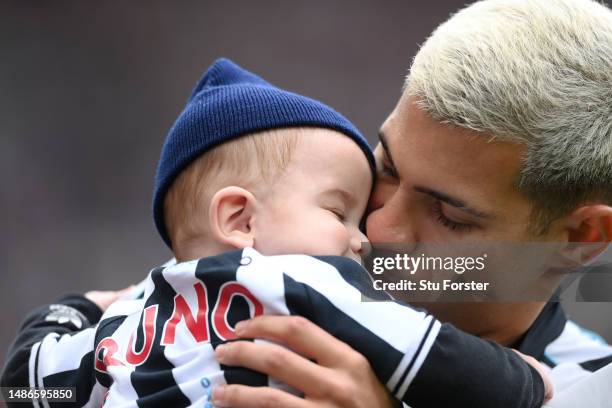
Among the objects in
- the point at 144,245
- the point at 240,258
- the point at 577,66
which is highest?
the point at 577,66

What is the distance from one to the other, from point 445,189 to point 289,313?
48cm

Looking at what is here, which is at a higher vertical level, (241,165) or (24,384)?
(241,165)

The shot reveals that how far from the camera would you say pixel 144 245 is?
636cm

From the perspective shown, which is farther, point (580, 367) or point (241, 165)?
point (580, 367)

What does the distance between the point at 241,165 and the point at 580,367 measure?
0.99m

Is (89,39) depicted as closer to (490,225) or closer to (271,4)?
(271,4)

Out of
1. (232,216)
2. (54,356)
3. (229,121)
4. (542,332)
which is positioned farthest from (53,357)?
→ (542,332)

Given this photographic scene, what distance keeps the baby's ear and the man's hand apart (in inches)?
7.9

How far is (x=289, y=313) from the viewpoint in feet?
4.21

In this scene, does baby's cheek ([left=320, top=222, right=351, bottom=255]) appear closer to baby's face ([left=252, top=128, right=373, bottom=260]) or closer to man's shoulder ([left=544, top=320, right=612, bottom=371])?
baby's face ([left=252, top=128, right=373, bottom=260])

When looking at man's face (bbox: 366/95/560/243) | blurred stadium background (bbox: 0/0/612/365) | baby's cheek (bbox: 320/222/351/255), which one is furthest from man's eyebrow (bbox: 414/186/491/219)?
blurred stadium background (bbox: 0/0/612/365)

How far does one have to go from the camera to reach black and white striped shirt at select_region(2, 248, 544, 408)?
1.25m

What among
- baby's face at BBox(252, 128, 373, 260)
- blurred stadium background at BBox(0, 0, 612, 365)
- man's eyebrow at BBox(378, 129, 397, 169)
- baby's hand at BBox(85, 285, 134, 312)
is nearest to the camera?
baby's face at BBox(252, 128, 373, 260)

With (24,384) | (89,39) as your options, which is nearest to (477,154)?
(24,384)
